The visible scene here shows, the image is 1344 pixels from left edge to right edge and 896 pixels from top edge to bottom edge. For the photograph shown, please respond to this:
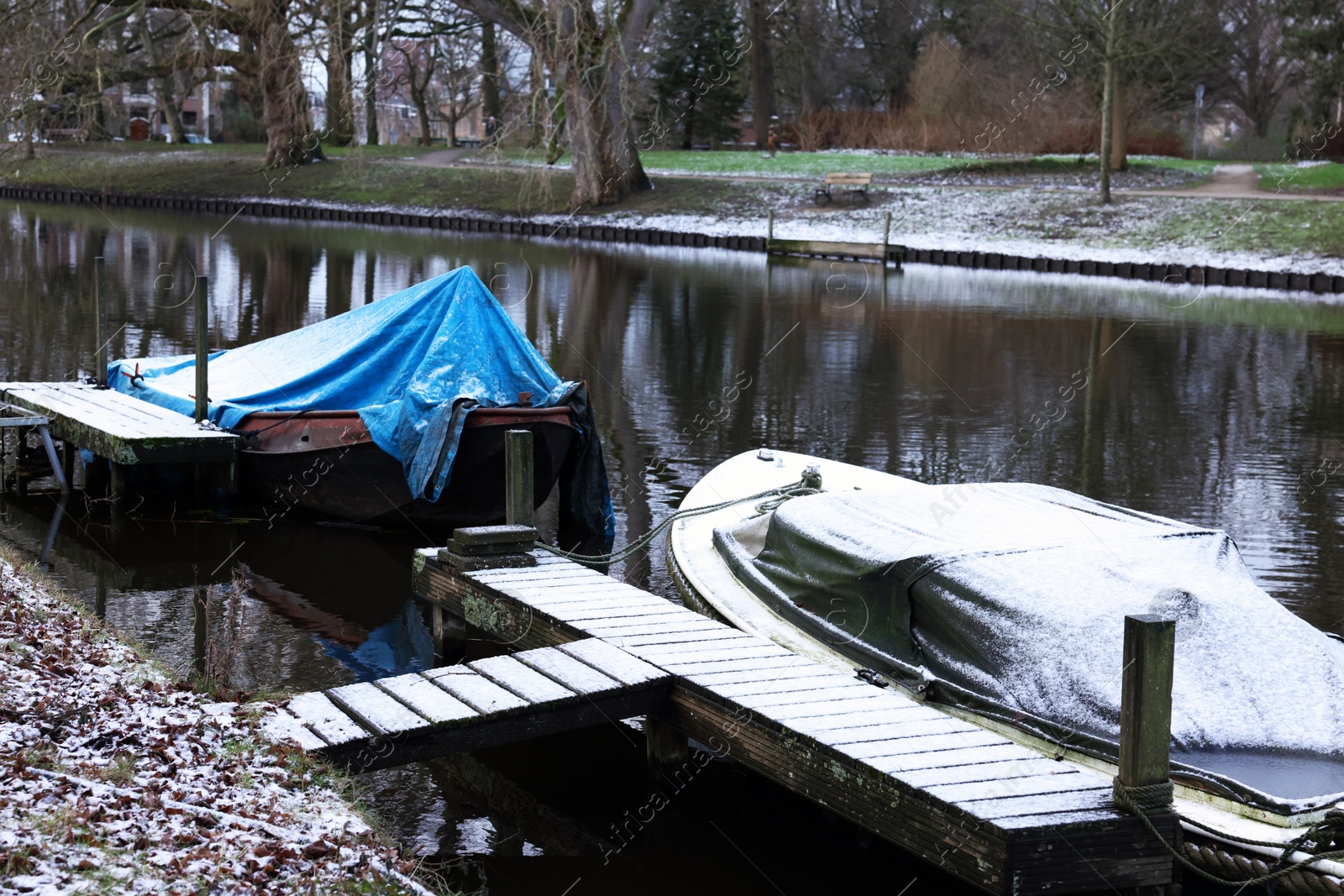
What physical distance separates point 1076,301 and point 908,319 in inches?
203

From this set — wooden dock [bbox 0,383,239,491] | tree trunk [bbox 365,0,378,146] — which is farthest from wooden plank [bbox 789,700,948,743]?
tree trunk [bbox 365,0,378,146]

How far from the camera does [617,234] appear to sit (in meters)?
42.3

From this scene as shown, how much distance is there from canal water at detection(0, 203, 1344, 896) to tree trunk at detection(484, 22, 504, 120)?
32.3 feet

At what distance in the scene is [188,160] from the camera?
195 feet

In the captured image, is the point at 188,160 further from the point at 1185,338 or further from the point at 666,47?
the point at 1185,338

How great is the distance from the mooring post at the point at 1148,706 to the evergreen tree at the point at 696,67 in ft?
156

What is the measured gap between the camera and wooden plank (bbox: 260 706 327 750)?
19.6ft

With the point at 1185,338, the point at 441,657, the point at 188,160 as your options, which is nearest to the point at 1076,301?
the point at 1185,338

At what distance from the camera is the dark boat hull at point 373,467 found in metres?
11.4

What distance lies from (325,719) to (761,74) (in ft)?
176

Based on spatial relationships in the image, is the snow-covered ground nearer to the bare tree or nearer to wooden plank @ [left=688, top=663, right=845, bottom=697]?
wooden plank @ [left=688, top=663, right=845, bottom=697]

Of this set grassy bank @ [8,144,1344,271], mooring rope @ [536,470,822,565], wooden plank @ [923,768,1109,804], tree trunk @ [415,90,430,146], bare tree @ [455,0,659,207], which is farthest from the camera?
tree trunk @ [415,90,430,146]

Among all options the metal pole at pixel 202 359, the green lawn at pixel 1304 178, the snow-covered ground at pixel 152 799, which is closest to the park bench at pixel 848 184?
the green lawn at pixel 1304 178

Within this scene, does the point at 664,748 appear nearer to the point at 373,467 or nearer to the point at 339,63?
the point at 373,467
